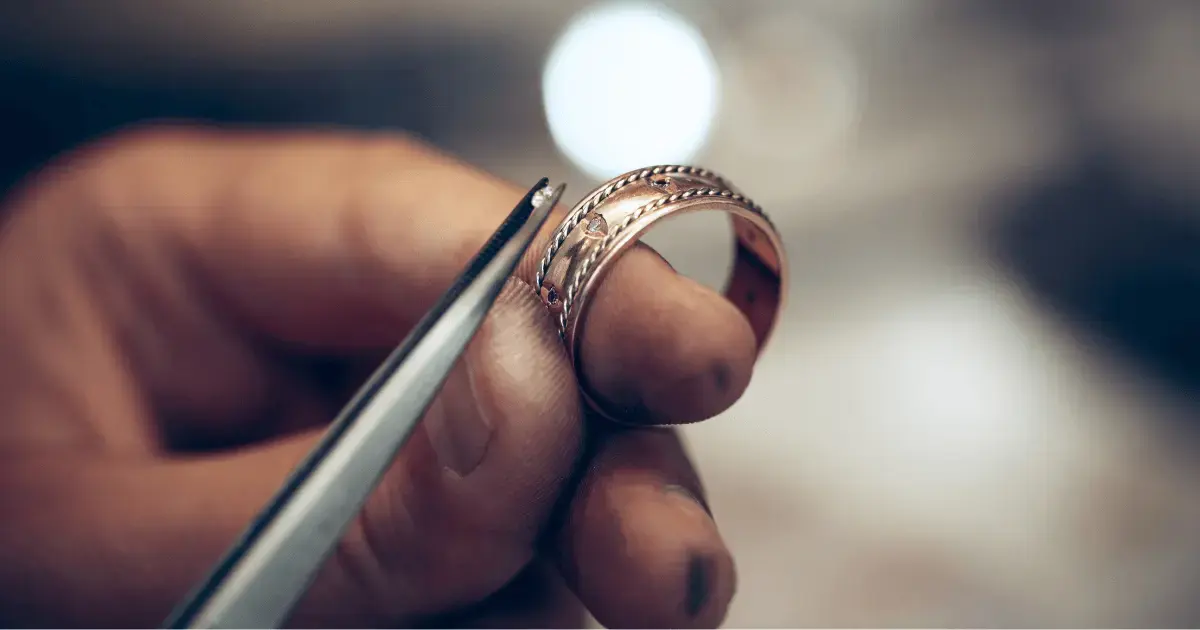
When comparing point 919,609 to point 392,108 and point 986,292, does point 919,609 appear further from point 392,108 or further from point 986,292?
point 392,108

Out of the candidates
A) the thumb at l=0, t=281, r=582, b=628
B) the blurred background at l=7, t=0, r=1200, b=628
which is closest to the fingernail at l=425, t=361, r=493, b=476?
the thumb at l=0, t=281, r=582, b=628

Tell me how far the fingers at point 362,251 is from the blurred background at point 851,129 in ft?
0.43

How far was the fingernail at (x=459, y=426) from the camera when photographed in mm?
260

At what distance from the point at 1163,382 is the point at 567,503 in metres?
0.45

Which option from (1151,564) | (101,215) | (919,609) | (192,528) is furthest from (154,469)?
(1151,564)

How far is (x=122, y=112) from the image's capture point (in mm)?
605

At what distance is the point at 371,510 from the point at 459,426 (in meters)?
0.04

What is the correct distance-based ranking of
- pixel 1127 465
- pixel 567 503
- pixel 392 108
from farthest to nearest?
pixel 392 108
pixel 1127 465
pixel 567 503

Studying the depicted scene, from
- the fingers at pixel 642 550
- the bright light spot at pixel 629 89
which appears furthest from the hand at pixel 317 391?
the bright light spot at pixel 629 89

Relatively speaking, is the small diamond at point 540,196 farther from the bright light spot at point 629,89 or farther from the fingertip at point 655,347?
the bright light spot at point 629,89

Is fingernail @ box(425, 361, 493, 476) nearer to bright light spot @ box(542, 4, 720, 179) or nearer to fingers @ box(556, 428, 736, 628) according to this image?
fingers @ box(556, 428, 736, 628)

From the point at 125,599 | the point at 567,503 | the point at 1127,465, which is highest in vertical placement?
the point at 1127,465

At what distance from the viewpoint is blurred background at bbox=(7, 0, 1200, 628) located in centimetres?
53

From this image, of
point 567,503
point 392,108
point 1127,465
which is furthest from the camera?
point 392,108
